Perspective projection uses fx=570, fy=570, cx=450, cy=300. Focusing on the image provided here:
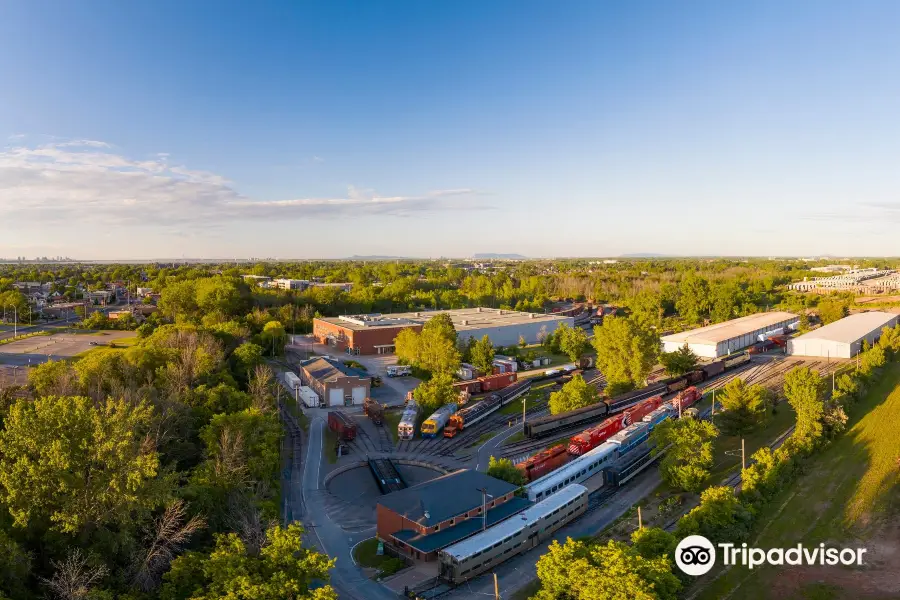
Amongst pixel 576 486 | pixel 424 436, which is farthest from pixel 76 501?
pixel 424 436

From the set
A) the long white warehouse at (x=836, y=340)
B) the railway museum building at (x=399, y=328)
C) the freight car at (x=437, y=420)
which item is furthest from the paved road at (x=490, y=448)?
the long white warehouse at (x=836, y=340)

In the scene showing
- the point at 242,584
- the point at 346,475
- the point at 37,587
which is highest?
the point at 242,584

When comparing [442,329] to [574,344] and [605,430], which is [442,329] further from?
[605,430]

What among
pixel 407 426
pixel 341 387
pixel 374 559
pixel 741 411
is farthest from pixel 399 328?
pixel 374 559

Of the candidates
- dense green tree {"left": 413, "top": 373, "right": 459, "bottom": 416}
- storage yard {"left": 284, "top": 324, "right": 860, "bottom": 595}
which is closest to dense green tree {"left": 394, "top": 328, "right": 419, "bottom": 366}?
storage yard {"left": 284, "top": 324, "right": 860, "bottom": 595}

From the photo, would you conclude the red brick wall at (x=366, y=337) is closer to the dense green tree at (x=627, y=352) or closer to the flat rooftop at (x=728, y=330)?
the dense green tree at (x=627, y=352)

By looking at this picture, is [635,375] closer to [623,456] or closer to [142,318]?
[623,456]

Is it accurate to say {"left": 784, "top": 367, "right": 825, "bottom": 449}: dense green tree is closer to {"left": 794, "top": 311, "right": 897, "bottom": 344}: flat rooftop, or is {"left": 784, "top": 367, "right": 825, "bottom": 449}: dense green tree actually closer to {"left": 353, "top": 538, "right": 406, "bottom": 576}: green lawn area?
{"left": 353, "top": 538, "right": 406, "bottom": 576}: green lawn area
